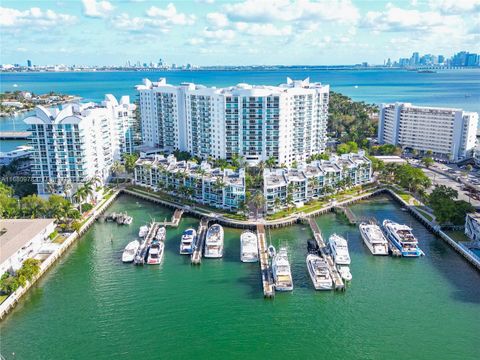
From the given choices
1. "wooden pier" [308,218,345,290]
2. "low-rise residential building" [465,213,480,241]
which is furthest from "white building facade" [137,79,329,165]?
"low-rise residential building" [465,213,480,241]

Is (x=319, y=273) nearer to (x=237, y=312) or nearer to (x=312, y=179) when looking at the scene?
(x=237, y=312)

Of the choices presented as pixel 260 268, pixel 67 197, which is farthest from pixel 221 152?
pixel 260 268

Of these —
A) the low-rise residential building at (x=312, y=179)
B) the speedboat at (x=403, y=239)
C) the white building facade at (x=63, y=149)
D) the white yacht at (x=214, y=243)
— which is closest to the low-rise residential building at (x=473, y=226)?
the speedboat at (x=403, y=239)

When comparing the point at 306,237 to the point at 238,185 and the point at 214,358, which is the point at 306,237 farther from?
the point at 214,358

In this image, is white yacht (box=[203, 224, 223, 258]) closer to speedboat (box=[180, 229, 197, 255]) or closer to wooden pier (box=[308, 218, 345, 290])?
speedboat (box=[180, 229, 197, 255])

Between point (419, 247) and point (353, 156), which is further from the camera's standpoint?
point (353, 156)

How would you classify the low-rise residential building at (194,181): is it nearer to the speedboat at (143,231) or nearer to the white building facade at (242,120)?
the speedboat at (143,231)
